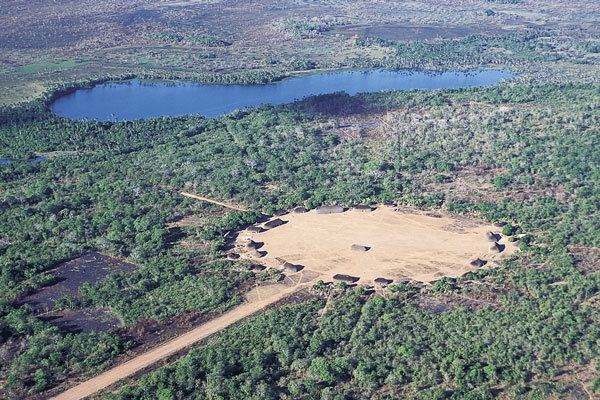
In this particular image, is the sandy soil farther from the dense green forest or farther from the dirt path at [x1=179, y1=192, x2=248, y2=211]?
the dirt path at [x1=179, y1=192, x2=248, y2=211]

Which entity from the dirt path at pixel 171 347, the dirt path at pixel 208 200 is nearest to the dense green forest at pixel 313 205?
the dirt path at pixel 208 200

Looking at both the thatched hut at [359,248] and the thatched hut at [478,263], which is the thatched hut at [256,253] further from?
the thatched hut at [478,263]

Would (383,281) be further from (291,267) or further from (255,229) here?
(255,229)

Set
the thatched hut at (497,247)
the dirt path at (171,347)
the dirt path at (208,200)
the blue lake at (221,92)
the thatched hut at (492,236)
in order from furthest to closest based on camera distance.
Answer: the blue lake at (221,92) < the dirt path at (208,200) < the thatched hut at (492,236) < the thatched hut at (497,247) < the dirt path at (171,347)

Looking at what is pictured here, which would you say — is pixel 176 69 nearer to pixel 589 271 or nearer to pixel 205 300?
pixel 205 300

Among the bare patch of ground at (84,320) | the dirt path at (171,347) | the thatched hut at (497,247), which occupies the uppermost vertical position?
the thatched hut at (497,247)

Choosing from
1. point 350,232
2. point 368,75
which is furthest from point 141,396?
point 368,75

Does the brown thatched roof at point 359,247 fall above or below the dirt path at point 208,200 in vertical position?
below
